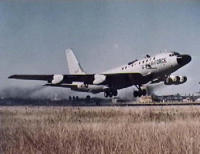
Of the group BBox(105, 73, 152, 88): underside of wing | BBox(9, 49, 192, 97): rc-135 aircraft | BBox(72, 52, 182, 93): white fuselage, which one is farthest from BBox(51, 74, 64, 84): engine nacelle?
BBox(72, 52, 182, 93): white fuselage

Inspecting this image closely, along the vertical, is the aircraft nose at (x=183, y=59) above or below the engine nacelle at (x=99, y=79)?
above

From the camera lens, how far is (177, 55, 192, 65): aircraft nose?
870 cm

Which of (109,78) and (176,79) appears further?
(109,78)

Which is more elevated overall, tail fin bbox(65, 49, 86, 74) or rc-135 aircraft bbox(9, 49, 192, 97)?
tail fin bbox(65, 49, 86, 74)

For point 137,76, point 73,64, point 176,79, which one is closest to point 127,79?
point 137,76

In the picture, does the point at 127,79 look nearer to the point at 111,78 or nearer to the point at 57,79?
the point at 111,78

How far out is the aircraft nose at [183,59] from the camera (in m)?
8.70

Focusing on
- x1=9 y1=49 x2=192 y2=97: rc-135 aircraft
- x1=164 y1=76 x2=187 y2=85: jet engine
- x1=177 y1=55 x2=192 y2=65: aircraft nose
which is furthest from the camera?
x1=164 y1=76 x2=187 y2=85: jet engine

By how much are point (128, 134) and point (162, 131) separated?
287 mm

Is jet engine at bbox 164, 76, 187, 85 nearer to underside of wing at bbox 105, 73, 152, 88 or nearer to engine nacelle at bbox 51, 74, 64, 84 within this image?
underside of wing at bbox 105, 73, 152, 88

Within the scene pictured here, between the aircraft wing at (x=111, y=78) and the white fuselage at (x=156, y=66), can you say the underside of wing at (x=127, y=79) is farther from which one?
the white fuselage at (x=156, y=66)

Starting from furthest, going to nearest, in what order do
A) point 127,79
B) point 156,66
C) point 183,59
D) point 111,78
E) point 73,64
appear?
point 73,64, point 111,78, point 127,79, point 156,66, point 183,59

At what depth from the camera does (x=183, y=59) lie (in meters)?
8.71

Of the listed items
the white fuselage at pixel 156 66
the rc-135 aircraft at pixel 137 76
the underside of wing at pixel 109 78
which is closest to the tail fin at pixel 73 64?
the rc-135 aircraft at pixel 137 76
